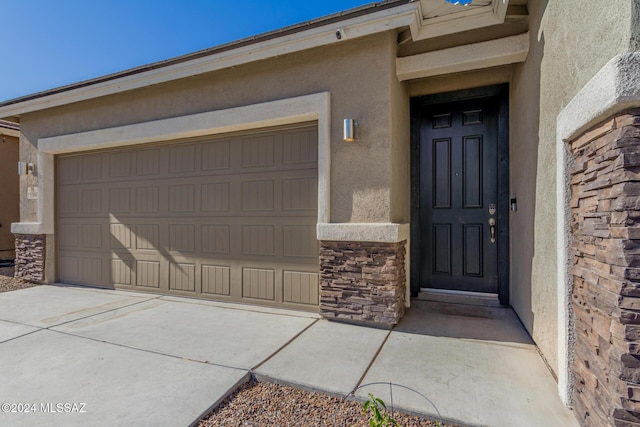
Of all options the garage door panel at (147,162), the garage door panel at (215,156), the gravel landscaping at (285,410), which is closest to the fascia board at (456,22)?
the garage door panel at (215,156)

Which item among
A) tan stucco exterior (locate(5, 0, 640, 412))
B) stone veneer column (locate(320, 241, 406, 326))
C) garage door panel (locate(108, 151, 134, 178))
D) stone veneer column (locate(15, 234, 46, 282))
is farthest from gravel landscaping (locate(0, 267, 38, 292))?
stone veneer column (locate(320, 241, 406, 326))

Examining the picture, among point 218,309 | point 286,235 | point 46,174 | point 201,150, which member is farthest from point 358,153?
point 46,174

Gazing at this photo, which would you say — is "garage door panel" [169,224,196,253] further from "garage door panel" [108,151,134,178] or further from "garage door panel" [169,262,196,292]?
"garage door panel" [108,151,134,178]

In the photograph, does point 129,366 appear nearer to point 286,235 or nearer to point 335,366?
point 335,366

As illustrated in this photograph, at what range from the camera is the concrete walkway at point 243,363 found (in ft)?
6.80

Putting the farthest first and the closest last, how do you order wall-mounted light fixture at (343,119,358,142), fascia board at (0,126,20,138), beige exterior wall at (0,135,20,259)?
beige exterior wall at (0,135,20,259) → fascia board at (0,126,20,138) → wall-mounted light fixture at (343,119,358,142)

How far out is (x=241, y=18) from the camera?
6797mm

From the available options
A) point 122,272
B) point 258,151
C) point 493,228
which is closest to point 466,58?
point 493,228

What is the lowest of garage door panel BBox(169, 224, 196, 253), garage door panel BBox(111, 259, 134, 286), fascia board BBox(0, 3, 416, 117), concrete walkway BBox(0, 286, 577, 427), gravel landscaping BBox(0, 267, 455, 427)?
gravel landscaping BBox(0, 267, 455, 427)

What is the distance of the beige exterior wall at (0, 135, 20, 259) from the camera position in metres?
8.31

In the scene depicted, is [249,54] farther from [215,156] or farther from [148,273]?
[148,273]

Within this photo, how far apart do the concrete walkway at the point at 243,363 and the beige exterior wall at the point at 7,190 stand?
20.9 feet

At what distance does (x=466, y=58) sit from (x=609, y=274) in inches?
119

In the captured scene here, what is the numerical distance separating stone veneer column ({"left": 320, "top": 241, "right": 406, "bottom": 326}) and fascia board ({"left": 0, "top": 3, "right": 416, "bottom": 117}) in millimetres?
2385
